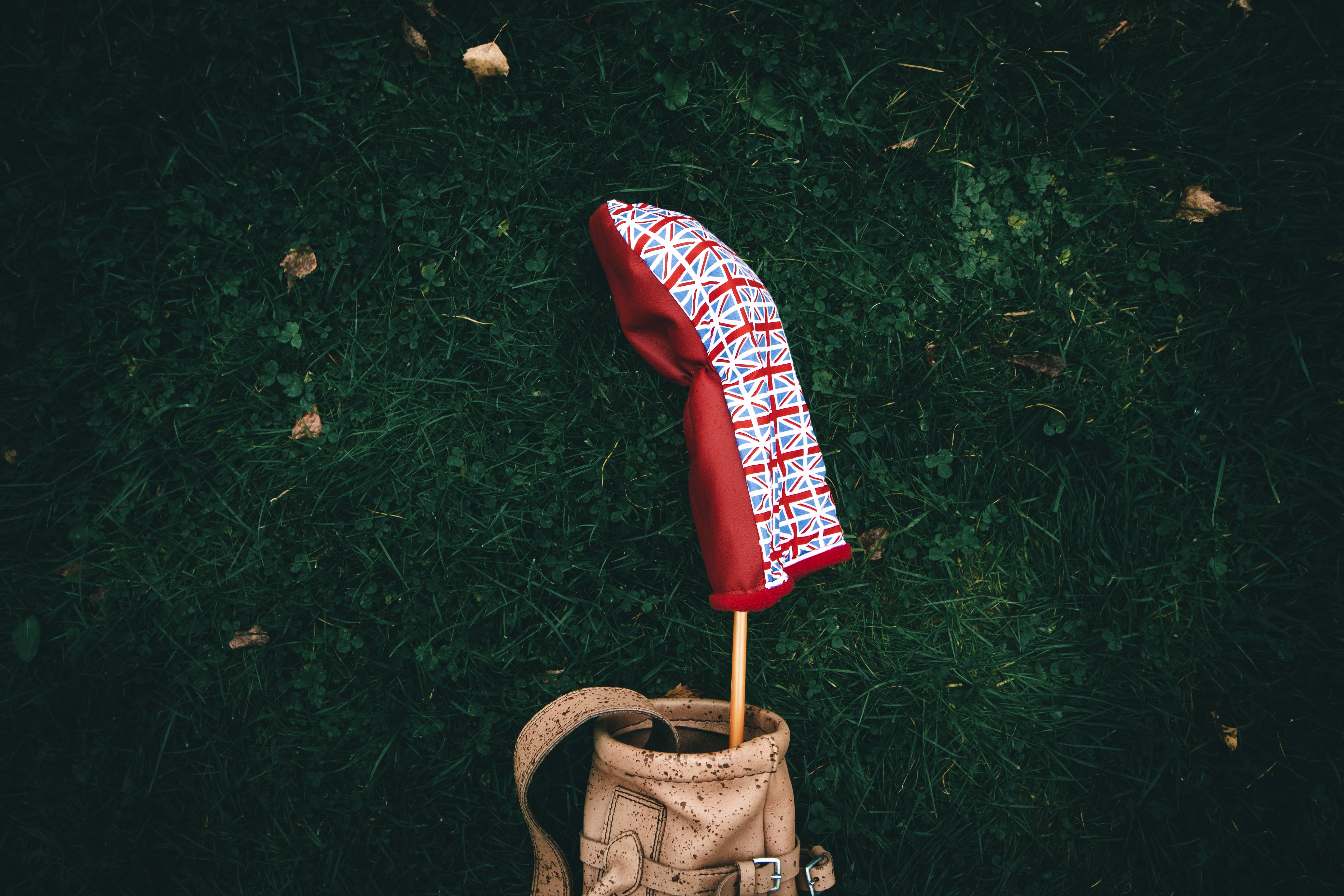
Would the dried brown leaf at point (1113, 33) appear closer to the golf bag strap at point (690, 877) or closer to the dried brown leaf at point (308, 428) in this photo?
the golf bag strap at point (690, 877)

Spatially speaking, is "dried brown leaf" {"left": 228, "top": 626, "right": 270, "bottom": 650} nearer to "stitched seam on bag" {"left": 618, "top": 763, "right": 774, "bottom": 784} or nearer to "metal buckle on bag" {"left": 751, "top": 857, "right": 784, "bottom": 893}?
"stitched seam on bag" {"left": 618, "top": 763, "right": 774, "bottom": 784}

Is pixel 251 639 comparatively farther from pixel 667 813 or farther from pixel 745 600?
pixel 745 600

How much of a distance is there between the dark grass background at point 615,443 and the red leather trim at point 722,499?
0.43m

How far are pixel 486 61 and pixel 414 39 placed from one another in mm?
283

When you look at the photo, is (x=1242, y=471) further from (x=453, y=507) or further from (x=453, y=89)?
(x=453, y=89)

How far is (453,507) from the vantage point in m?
2.37

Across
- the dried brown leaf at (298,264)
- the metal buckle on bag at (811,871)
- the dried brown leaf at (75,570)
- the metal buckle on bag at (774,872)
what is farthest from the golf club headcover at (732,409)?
the dried brown leaf at (75,570)

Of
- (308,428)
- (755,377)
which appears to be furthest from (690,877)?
(308,428)

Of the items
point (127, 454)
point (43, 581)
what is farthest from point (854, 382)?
point (43, 581)

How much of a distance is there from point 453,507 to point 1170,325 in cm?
275

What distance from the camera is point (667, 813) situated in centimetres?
188

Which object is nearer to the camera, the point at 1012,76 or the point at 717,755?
the point at 717,755

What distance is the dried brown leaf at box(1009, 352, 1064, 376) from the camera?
8.01 ft

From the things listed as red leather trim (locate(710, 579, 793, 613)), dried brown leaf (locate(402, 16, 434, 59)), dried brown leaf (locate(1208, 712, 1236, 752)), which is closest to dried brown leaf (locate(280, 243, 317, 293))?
dried brown leaf (locate(402, 16, 434, 59))
